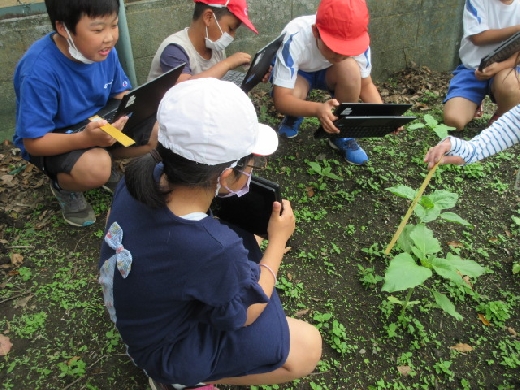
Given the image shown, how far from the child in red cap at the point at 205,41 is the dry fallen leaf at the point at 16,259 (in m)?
1.39

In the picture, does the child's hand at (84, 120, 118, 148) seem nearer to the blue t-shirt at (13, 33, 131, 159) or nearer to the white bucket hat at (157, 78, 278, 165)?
the blue t-shirt at (13, 33, 131, 159)

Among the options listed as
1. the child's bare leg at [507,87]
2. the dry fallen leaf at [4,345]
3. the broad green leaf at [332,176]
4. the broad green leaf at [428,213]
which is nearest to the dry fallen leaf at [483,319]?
the broad green leaf at [428,213]

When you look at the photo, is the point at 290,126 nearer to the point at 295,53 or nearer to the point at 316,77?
the point at 316,77

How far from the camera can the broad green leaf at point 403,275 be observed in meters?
1.83

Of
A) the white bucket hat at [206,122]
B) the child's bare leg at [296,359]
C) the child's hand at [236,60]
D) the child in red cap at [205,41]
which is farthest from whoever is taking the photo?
the child's hand at [236,60]

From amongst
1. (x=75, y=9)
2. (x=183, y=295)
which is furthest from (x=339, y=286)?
(x=75, y=9)

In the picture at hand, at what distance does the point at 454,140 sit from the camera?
2170 millimetres

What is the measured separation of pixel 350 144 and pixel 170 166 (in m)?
2.22

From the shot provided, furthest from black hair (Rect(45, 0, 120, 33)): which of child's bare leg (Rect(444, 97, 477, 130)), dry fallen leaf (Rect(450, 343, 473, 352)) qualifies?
child's bare leg (Rect(444, 97, 477, 130))

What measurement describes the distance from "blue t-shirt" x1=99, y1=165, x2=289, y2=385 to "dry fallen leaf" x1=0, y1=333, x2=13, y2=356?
92 cm

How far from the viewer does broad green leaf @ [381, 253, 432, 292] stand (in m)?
1.83

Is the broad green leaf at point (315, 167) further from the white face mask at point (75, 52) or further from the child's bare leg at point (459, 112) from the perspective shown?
the white face mask at point (75, 52)

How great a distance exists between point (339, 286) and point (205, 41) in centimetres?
176

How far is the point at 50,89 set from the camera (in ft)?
7.46
